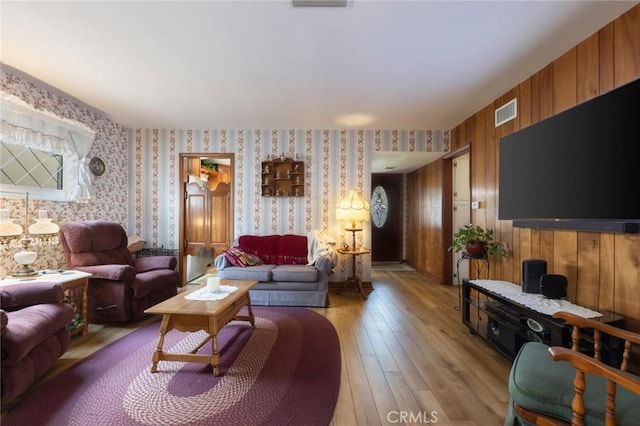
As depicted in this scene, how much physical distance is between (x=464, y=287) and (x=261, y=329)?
6.76 feet

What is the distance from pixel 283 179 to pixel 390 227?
10.9ft

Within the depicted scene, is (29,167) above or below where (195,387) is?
above

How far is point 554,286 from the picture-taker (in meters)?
1.98

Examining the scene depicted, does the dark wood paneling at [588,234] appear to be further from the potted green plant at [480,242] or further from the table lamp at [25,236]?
the table lamp at [25,236]

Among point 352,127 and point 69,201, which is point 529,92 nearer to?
point 352,127

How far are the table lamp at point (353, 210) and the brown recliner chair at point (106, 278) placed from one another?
2.35 meters

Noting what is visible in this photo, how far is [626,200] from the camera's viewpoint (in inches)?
56.8

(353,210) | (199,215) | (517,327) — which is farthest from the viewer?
(199,215)

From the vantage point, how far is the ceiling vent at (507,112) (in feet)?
8.86

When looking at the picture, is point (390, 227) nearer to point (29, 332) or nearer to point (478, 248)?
point (478, 248)

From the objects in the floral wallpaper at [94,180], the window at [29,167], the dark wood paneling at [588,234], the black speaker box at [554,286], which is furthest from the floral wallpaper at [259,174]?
the black speaker box at [554,286]

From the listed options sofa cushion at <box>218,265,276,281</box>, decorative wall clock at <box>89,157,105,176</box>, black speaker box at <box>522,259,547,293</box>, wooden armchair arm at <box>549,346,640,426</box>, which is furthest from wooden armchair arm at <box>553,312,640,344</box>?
decorative wall clock at <box>89,157,105,176</box>

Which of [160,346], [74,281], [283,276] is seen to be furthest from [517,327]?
[74,281]

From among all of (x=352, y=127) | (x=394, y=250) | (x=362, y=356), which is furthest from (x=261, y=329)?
(x=394, y=250)
